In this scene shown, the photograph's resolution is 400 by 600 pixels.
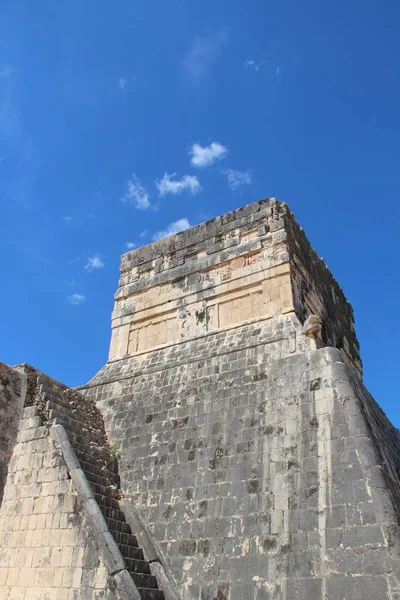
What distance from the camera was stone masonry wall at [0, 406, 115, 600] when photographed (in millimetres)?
7426

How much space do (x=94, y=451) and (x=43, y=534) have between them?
1.60 meters

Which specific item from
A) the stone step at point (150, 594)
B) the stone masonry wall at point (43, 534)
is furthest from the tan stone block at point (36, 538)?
the stone step at point (150, 594)

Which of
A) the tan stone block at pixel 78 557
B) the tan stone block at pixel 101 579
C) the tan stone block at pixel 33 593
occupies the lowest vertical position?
the tan stone block at pixel 33 593

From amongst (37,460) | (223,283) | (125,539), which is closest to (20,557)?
(37,460)

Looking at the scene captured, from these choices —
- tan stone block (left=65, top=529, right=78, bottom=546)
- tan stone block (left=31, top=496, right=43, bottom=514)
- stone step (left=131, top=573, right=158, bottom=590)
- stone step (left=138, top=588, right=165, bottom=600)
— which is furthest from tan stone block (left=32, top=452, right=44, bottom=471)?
stone step (left=138, top=588, right=165, bottom=600)

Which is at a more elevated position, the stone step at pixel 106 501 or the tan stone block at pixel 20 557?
the stone step at pixel 106 501

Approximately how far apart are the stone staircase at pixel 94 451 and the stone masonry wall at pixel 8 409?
0.67ft

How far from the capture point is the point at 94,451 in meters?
9.32

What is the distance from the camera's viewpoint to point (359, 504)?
675 cm

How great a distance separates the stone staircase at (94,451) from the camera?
7.52m

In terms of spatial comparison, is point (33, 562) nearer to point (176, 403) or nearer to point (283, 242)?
point (176, 403)

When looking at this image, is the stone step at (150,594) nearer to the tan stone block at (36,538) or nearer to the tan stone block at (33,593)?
the tan stone block at (33,593)

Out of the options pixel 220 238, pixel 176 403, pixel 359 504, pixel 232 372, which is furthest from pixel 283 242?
pixel 359 504

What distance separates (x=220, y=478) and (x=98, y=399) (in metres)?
3.97
